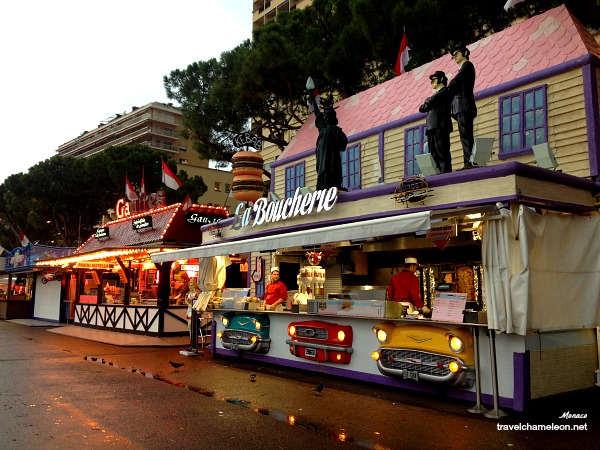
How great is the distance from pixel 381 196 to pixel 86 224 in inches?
1703

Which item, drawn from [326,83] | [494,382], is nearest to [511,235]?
[494,382]

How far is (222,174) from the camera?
189ft

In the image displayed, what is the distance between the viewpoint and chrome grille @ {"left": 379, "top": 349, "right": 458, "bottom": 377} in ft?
26.0

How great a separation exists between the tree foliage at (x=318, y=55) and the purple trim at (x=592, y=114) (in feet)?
20.4

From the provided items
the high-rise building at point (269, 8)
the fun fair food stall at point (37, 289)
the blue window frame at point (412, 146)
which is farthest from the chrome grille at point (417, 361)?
the high-rise building at point (269, 8)

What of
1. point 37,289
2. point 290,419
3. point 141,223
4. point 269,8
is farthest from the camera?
point 269,8

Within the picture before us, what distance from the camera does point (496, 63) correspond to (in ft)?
42.5

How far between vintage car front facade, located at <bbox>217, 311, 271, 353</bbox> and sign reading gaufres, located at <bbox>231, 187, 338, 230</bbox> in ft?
8.13

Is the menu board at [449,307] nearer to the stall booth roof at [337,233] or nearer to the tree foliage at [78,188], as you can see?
the stall booth roof at [337,233]

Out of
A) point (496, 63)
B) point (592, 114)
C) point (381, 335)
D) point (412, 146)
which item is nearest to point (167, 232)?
point (412, 146)

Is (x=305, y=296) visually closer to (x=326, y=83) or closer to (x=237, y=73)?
(x=326, y=83)

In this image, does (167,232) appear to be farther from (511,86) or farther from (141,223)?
(511,86)

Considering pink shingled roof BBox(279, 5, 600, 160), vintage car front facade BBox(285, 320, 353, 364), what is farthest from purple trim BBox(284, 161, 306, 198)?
vintage car front facade BBox(285, 320, 353, 364)

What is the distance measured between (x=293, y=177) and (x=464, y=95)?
918cm
